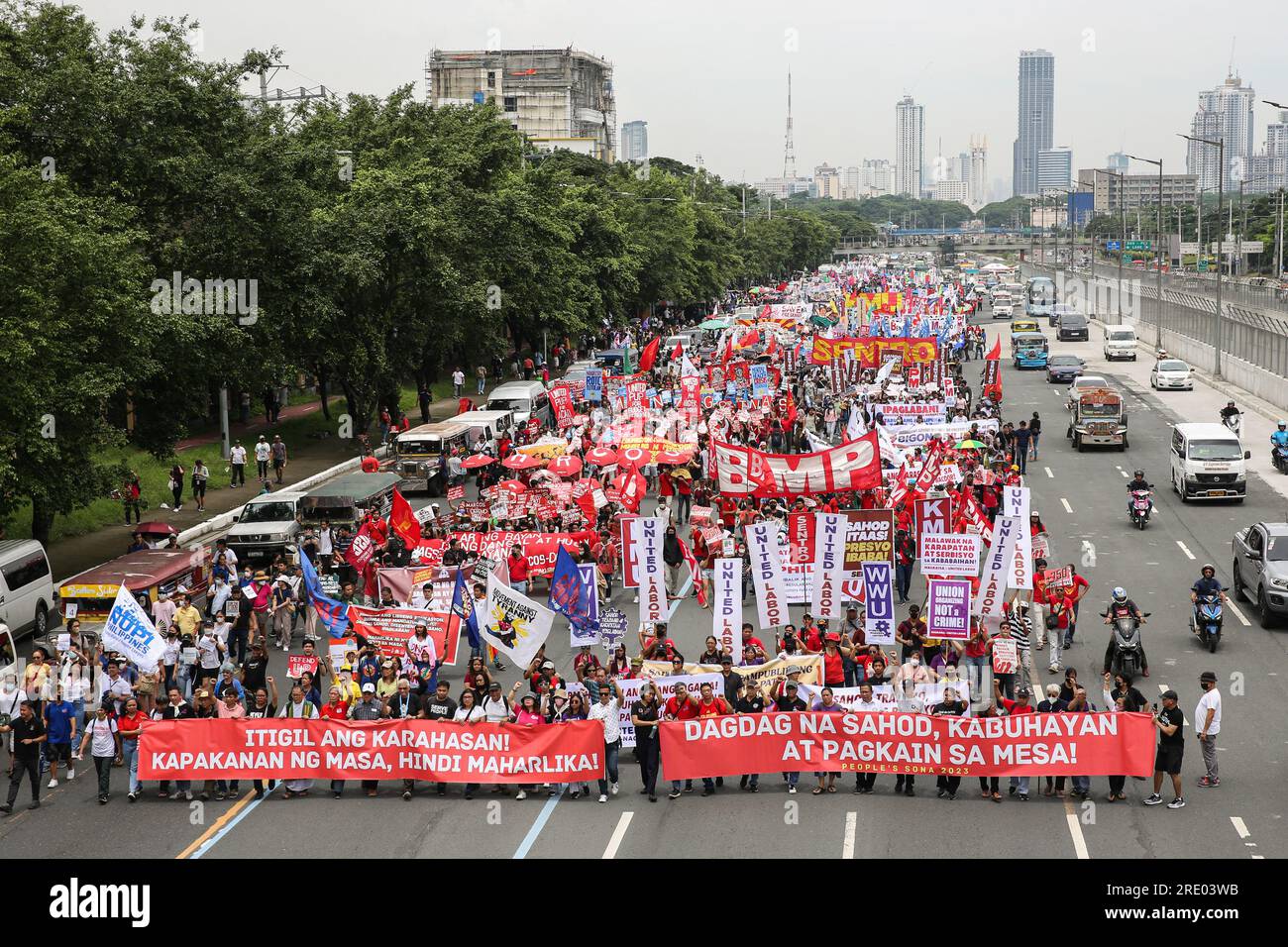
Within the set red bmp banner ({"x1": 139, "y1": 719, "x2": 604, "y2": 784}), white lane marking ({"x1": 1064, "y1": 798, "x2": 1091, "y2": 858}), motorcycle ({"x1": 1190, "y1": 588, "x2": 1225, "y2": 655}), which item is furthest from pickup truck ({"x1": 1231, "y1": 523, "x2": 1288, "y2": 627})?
red bmp banner ({"x1": 139, "y1": 719, "x2": 604, "y2": 784})

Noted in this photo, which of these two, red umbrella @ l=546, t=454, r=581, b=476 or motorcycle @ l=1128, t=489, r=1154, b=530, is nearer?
motorcycle @ l=1128, t=489, r=1154, b=530

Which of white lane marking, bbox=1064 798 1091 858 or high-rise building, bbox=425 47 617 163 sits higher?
high-rise building, bbox=425 47 617 163

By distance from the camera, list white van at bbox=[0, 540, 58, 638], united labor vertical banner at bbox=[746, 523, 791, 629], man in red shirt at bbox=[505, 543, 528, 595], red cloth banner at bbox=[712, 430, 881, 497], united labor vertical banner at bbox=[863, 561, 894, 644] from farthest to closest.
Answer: red cloth banner at bbox=[712, 430, 881, 497] → man in red shirt at bbox=[505, 543, 528, 595] → white van at bbox=[0, 540, 58, 638] → united labor vertical banner at bbox=[746, 523, 791, 629] → united labor vertical banner at bbox=[863, 561, 894, 644]

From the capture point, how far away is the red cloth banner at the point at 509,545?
26.6 metres

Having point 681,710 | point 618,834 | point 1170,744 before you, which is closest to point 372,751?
point 618,834

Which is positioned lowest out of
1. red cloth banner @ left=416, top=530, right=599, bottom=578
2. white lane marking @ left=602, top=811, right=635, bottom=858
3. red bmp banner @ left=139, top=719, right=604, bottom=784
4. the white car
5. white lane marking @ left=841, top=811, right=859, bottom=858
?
white lane marking @ left=602, top=811, right=635, bottom=858

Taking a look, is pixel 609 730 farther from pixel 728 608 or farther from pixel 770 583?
pixel 770 583

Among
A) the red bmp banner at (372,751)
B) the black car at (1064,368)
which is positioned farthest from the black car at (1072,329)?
the red bmp banner at (372,751)

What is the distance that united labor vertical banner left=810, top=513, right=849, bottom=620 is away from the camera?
70.1 ft

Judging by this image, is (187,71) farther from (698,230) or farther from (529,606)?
(698,230)

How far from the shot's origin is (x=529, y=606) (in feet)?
66.7

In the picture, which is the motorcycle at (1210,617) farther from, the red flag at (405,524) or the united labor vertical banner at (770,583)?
the red flag at (405,524)

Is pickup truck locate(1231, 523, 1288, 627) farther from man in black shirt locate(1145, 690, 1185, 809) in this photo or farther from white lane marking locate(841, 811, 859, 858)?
white lane marking locate(841, 811, 859, 858)

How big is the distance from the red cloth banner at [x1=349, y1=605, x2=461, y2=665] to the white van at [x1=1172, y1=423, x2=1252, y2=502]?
71.1ft
